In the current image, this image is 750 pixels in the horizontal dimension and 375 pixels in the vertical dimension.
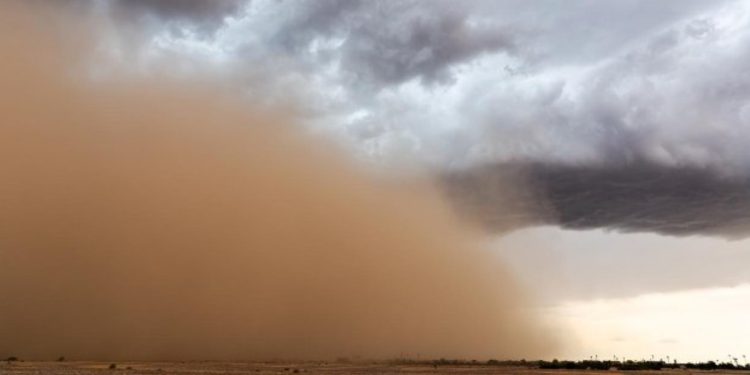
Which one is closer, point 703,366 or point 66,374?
point 66,374

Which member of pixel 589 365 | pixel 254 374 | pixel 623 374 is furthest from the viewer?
pixel 589 365

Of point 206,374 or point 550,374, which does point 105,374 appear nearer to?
point 206,374

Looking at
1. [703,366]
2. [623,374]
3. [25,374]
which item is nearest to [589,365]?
[703,366]

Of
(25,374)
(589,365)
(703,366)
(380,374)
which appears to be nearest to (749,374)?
(589,365)

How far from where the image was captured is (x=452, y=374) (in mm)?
83812

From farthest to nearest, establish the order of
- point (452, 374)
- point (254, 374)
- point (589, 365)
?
point (589, 365) → point (452, 374) → point (254, 374)

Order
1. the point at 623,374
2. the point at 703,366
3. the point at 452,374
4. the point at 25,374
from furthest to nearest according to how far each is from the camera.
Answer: the point at 703,366
the point at 623,374
the point at 452,374
the point at 25,374

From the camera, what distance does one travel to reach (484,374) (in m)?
84.8

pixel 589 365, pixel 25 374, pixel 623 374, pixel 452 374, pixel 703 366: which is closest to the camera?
pixel 25 374

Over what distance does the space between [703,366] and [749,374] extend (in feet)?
133

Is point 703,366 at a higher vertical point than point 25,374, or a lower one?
higher

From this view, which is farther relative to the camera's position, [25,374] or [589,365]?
[589,365]

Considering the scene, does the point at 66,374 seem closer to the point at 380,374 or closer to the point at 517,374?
the point at 380,374

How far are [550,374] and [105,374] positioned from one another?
52.4 m
